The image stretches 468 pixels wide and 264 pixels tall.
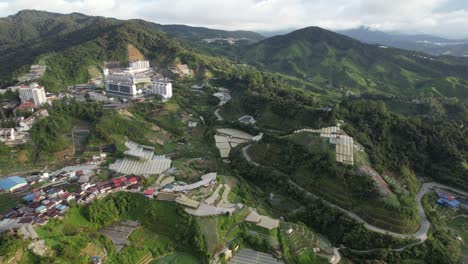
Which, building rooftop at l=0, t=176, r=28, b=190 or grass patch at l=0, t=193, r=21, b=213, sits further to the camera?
building rooftop at l=0, t=176, r=28, b=190

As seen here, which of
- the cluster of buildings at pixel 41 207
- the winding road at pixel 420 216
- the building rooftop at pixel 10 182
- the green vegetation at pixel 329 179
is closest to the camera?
the cluster of buildings at pixel 41 207

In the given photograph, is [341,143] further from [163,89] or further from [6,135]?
[6,135]

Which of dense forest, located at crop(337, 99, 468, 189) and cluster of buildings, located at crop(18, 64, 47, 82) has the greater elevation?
cluster of buildings, located at crop(18, 64, 47, 82)

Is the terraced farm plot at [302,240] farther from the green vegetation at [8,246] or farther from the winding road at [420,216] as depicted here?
the green vegetation at [8,246]

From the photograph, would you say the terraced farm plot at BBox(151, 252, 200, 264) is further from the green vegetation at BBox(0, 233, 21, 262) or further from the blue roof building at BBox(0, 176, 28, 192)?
the blue roof building at BBox(0, 176, 28, 192)

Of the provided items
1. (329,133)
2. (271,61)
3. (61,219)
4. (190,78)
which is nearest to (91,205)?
(61,219)

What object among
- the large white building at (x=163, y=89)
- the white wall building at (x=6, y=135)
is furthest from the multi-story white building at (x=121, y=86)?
the white wall building at (x=6, y=135)

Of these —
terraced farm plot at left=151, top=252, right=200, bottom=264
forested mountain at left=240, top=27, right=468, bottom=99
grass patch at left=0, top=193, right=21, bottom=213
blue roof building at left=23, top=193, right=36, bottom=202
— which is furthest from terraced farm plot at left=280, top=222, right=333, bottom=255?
forested mountain at left=240, top=27, right=468, bottom=99
